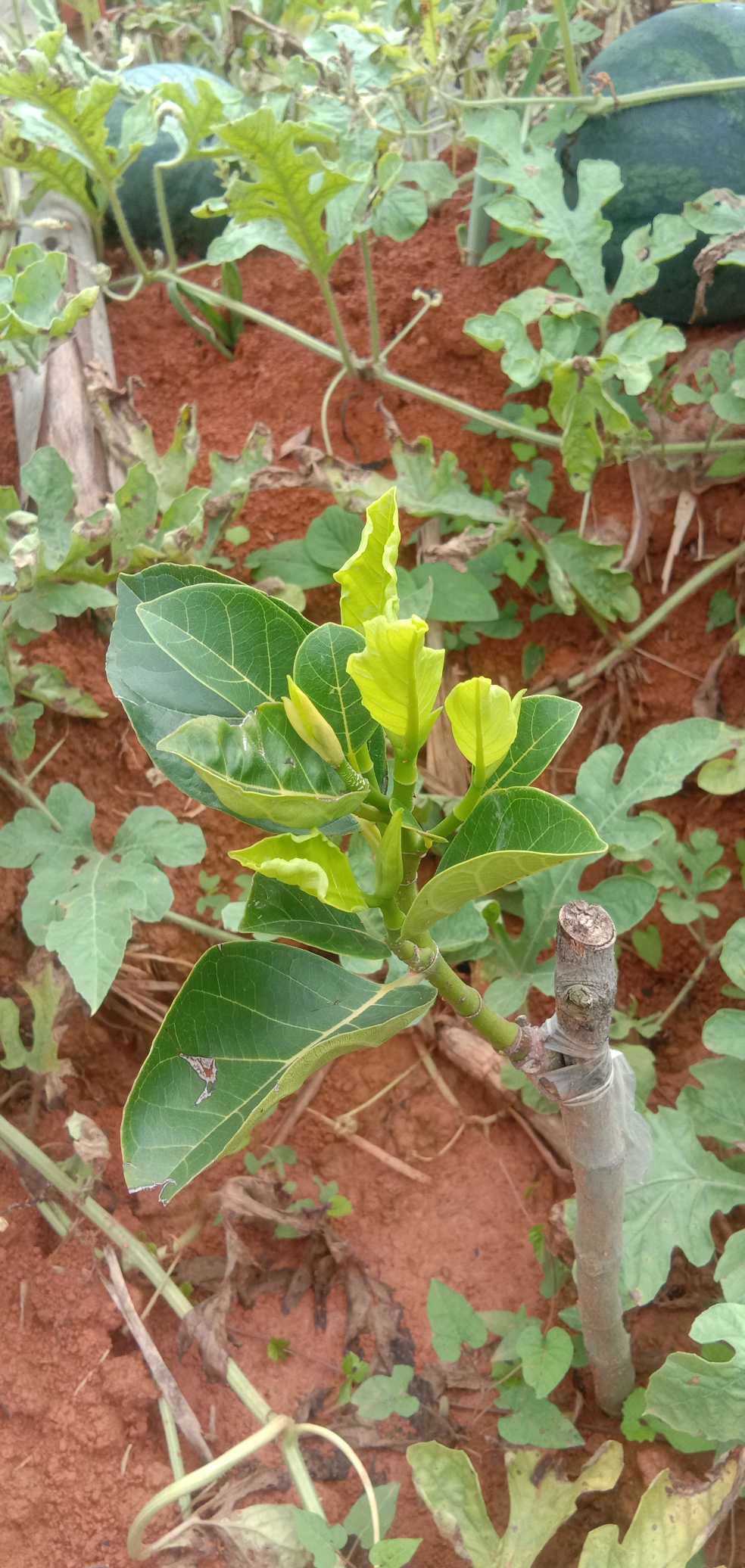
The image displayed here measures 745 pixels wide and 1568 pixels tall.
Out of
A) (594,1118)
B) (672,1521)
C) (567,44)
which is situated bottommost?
(672,1521)

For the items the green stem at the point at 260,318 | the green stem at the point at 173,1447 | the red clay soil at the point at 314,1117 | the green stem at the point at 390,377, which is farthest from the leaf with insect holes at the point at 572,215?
the green stem at the point at 173,1447

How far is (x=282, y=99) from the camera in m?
2.44

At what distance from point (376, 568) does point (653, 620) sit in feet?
5.51

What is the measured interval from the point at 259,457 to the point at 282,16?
1.58m

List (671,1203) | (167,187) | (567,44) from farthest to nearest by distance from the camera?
(167,187), (567,44), (671,1203)

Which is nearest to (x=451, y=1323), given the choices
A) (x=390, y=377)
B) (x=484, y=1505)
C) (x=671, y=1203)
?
(x=484, y=1505)

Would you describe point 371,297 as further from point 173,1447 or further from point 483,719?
point 173,1447

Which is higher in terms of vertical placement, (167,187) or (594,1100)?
(167,187)

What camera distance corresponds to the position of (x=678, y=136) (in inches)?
95.4

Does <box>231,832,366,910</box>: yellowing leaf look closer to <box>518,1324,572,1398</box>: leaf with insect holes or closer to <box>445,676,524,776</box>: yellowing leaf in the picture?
<box>445,676,524,776</box>: yellowing leaf

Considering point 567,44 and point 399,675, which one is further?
point 567,44

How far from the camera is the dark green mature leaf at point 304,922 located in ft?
3.23

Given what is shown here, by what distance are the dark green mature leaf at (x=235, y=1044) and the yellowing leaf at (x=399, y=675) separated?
0.27 m

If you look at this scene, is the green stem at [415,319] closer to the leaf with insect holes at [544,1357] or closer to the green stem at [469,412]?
the green stem at [469,412]
